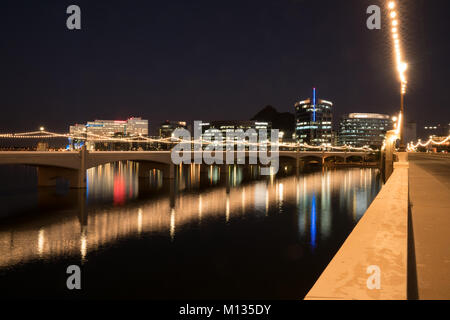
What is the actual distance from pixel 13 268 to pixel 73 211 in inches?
554

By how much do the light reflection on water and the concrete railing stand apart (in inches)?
439

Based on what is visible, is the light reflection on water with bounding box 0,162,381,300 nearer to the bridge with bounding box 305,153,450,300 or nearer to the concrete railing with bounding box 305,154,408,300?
the bridge with bounding box 305,153,450,300

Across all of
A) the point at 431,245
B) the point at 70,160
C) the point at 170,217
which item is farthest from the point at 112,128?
the point at 431,245

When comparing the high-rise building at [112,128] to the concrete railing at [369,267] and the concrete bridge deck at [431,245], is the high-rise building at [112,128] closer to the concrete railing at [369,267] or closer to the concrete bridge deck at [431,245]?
the concrete bridge deck at [431,245]

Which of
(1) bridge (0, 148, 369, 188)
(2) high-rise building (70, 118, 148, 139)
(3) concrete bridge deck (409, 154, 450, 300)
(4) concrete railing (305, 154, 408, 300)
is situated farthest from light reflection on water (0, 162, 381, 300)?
(2) high-rise building (70, 118, 148, 139)

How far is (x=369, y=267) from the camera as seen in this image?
147 inches

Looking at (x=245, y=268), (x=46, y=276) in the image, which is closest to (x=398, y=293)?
(x=245, y=268)

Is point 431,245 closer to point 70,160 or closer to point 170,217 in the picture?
point 170,217

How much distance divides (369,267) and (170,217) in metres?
25.4

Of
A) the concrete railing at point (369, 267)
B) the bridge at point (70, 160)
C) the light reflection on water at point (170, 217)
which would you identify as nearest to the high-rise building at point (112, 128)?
the bridge at point (70, 160)

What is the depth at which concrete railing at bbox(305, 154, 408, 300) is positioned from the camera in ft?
10.5
